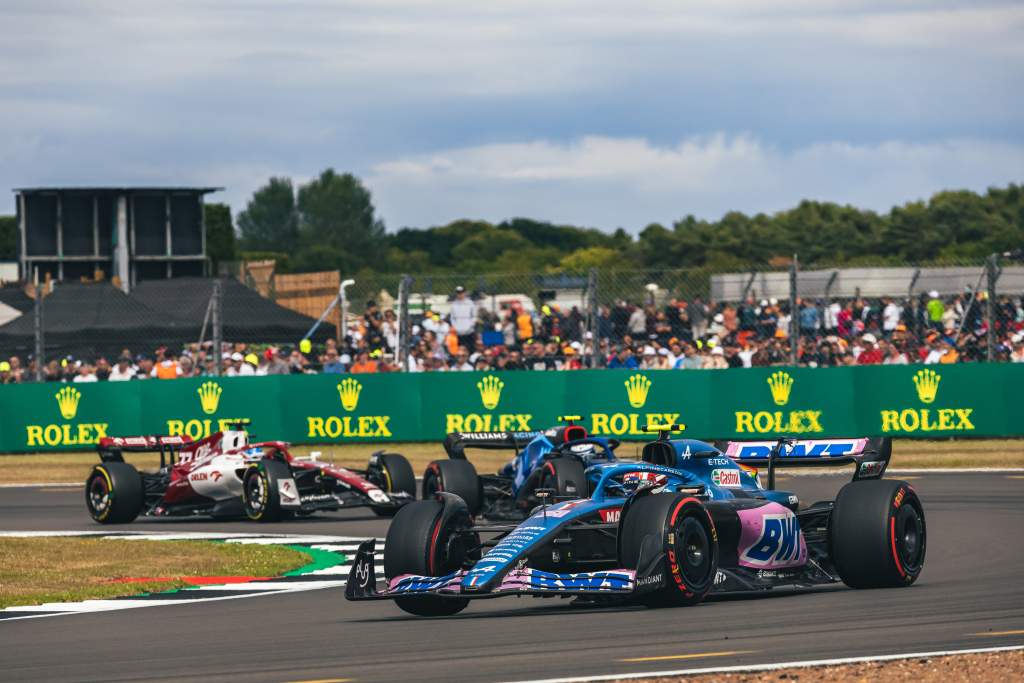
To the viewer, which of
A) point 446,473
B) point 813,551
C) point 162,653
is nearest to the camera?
point 162,653

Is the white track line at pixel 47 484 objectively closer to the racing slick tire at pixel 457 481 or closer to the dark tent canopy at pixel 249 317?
the dark tent canopy at pixel 249 317

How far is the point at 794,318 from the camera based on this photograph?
29.2 m

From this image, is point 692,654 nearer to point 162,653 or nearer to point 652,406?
point 162,653

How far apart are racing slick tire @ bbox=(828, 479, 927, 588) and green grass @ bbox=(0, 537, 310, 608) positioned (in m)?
5.35

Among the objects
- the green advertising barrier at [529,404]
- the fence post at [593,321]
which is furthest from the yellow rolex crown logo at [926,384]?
the fence post at [593,321]

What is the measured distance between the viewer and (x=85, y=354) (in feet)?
110

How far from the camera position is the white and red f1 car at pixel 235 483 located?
20859 millimetres

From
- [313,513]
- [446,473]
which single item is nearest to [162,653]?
[446,473]

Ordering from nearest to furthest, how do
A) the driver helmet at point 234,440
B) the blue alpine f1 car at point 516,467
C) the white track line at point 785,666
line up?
the white track line at point 785,666 → the blue alpine f1 car at point 516,467 → the driver helmet at point 234,440

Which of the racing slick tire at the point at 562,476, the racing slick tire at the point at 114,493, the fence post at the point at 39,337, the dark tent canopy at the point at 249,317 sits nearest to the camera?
the racing slick tire at the point at 562,476

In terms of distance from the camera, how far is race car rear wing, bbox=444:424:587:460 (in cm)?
2003

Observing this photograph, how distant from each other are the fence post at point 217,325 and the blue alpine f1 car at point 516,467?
10.3 meters

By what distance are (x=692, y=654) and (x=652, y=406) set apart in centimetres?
2020

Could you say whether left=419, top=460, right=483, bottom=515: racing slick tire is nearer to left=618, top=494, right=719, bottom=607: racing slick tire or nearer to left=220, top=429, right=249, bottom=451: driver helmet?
left=220, top=429, right=249, bottom=451: driver helmet
